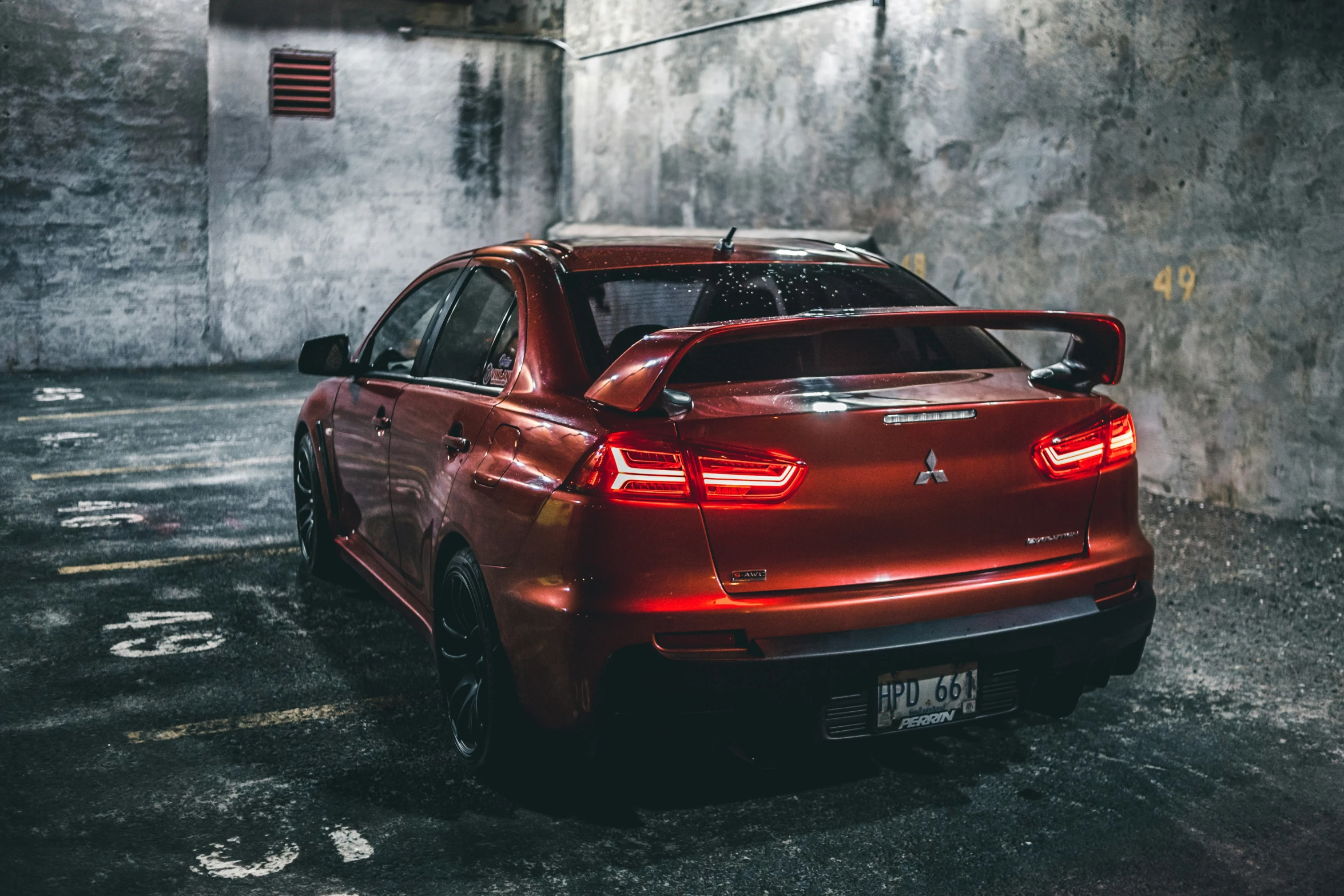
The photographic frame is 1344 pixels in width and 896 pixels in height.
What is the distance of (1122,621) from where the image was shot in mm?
3521

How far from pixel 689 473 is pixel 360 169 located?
13.5 m

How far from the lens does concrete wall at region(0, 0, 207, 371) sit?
45.5ft

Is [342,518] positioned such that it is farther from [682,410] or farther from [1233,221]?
[1233,221]

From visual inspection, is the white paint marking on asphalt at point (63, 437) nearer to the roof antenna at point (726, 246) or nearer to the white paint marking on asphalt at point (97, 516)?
the white paint marking on asphalt at point (97, 516)

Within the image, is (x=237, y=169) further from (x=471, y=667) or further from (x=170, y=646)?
(x=471, y=667)

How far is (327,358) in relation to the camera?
17.1ft

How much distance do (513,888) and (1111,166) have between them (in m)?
6.55

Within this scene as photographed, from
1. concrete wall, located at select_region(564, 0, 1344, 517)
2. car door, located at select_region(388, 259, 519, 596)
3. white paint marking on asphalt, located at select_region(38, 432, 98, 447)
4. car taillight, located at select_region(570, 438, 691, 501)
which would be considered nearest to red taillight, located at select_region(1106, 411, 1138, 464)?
car taillight, located at select_region(570, 438, 691, 501)

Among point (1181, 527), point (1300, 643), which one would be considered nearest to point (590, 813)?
point (1300, 643)

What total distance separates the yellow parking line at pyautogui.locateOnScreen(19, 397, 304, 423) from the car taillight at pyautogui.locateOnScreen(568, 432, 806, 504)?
9.59 meters

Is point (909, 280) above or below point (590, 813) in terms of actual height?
above

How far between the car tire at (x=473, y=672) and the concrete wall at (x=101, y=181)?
40.1 ft

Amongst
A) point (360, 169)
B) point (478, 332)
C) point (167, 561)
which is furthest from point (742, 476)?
point (360, 169)

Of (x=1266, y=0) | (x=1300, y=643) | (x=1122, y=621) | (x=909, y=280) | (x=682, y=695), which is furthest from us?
(x=1266, y=0)
